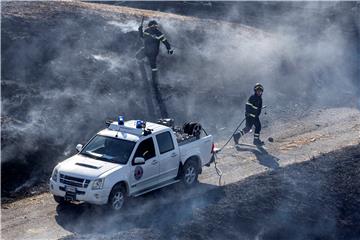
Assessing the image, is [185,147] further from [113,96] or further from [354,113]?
[354,113]

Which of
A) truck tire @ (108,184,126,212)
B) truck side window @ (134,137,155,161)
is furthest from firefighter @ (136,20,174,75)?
truck tire @ (108,184,126,212)

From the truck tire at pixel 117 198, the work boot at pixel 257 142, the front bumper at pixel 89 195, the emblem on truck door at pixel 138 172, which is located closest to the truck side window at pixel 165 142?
the emblem on truck door at pixel 138 172

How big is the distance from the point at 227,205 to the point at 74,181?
3801 mm

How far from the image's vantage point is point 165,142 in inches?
625

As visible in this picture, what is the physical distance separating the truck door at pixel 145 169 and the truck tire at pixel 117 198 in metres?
0.35

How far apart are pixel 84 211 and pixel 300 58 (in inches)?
682

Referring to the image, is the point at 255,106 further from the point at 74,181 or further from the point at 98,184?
the point at 74,181

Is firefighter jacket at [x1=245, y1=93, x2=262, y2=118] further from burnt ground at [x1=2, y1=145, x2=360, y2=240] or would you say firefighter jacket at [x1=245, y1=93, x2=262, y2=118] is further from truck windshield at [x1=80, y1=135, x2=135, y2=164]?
truck windshield at [x1=80, y1=135, x2=135, y2=164]

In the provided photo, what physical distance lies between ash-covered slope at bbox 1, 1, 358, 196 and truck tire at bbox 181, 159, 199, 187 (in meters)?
4.10

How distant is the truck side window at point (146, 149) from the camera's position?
593 inches

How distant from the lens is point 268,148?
20.3 metres

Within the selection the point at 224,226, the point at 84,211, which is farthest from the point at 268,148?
the point at 84,211

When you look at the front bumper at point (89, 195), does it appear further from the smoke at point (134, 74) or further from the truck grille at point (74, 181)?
the smoke at point (134, 74)

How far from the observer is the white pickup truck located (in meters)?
14.1
